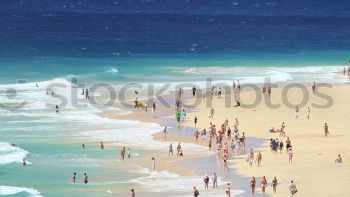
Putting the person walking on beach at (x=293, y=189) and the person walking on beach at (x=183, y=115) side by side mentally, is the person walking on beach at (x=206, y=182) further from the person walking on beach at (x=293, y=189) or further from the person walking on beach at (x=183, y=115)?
the person walking on beach at (x=183, y=115)

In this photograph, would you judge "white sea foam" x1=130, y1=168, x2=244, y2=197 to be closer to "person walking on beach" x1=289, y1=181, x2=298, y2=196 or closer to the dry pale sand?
the dry pale sand

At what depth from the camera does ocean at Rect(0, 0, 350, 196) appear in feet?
165

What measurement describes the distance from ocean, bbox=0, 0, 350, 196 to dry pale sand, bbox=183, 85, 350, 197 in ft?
15.7

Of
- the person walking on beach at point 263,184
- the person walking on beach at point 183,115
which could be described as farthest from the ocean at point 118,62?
the person walking on beach at point 263,184

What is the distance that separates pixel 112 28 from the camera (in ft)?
460

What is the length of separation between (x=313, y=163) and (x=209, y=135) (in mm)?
10075

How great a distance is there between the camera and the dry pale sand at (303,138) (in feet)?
151

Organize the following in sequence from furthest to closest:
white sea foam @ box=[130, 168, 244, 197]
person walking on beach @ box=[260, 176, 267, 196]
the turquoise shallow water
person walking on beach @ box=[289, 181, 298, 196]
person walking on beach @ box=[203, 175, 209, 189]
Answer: the turquoise shallow water, person walking on beach @ box=[203, 175, 209, 189], white sea foam @ box=[130, 168, 244, 197], person walking on beach @ box=[260, 176, 267, 196], person walking on beach @ box=[289, 181, 298, 196]

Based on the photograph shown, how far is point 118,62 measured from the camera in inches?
3937

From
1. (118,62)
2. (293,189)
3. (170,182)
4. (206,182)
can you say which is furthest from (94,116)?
(118,62)

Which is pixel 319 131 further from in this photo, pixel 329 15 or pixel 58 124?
pixel 329 15

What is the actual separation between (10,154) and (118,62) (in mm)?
47300

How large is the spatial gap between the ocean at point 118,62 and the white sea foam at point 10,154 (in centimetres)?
7

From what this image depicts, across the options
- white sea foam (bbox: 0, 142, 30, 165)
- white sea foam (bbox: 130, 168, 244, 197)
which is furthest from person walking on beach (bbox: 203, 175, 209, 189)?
white sea foam (bbox: 0, 142, 30, 165)
